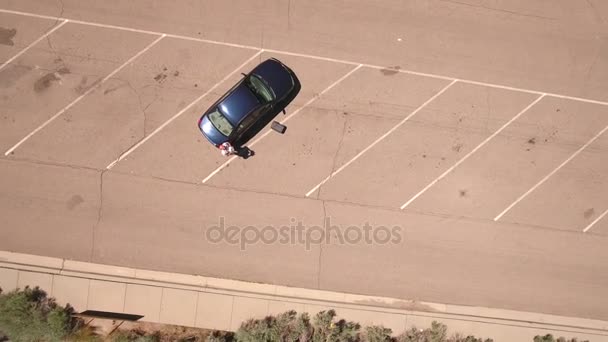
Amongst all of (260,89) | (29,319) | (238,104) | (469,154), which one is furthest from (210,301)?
(469,154)

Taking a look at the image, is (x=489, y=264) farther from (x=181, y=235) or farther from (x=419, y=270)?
(x=181, y=235)

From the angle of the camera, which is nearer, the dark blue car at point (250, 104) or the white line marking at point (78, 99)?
the dark blue car at point (250, 104)

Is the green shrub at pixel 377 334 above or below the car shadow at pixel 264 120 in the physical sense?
below

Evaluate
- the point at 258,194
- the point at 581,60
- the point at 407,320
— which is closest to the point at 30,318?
the point at 258,194

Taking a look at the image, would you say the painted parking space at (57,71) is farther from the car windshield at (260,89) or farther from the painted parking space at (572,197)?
the painted parking space at (572,197)

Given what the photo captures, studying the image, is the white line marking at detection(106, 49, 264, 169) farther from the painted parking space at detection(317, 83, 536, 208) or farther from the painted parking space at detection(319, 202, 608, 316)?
the painted parking space at detection(319, 202, 608, 316)

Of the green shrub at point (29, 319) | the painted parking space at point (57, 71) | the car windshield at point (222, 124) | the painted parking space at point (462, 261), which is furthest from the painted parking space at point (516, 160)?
the green shrub at point (29, 319)
